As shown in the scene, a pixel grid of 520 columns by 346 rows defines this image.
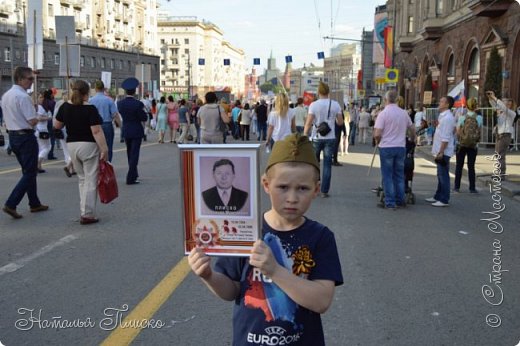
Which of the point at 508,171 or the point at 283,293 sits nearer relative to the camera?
the point at 283,293

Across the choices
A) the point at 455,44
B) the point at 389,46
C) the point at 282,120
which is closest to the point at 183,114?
the point at 282,120

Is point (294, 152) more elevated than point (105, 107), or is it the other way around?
point (105, 107)

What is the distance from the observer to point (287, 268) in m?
2.01

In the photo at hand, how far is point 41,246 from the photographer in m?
6.21

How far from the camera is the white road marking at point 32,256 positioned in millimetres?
5350

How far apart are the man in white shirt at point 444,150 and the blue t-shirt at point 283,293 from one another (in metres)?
7.45

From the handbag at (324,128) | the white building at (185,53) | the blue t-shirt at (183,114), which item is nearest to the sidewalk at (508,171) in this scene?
the handbag at (324,128)

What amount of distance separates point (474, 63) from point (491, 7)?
550 cm

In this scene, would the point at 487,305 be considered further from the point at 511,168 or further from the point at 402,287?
the point at 511,168

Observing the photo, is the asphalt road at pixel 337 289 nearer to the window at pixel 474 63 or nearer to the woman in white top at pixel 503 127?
the woman in white top at pixel 503 127

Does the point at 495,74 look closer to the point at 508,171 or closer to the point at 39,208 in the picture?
the point at 508,171

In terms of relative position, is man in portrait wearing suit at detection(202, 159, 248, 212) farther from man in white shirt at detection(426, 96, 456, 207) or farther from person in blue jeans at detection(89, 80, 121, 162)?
person in blue jeans at detection(89, 80, 121, 162)

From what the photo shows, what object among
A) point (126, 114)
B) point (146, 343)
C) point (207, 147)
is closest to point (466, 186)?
point (126, 114)

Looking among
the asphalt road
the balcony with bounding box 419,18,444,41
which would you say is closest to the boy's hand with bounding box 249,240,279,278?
the asphalt road
